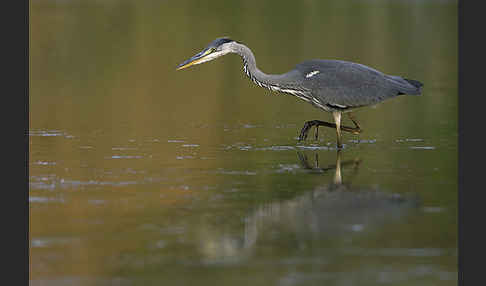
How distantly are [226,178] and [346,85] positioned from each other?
2729mm

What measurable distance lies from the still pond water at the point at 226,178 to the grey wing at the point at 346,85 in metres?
0.61

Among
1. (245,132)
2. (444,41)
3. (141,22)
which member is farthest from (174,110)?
(141,22)

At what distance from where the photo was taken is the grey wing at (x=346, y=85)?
1183 cm

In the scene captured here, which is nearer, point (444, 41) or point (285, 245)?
point (285, 245)

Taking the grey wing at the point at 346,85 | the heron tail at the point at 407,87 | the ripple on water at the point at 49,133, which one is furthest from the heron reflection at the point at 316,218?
the ripple on water at the point at 49,133

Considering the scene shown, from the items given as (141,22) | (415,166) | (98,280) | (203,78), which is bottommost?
(98,280)

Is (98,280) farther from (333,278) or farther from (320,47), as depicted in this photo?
(320,47)

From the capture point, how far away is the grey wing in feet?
38.8

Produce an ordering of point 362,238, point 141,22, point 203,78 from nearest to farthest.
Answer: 1. point 362,238
2. point 203,78
3. point 141,22

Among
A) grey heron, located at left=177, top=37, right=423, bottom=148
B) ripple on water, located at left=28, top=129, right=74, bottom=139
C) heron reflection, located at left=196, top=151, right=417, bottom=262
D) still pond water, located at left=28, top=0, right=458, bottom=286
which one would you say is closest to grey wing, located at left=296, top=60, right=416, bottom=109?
grey heron, located at left=177, top=37, right=423, bottom=148

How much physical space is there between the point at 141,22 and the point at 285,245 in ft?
76.7

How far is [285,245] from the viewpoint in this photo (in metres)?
7.28

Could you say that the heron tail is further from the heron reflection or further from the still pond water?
the heron reflection

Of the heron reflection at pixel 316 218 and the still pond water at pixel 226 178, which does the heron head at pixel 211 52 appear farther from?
the heron reflection at pixel 316 218
